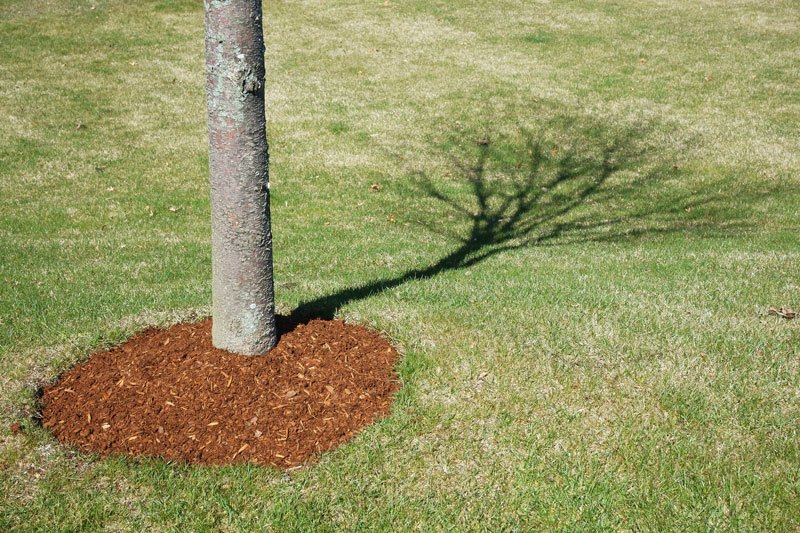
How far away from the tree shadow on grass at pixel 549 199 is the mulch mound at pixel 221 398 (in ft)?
7.85

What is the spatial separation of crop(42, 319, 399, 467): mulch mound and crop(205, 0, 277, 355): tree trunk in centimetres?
30

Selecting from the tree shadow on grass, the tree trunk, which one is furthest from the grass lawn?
the tree trunk

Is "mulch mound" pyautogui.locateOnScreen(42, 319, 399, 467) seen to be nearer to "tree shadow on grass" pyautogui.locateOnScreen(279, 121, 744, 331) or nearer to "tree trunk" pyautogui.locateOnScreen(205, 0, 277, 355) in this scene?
"tree trunk" pyautogui.locateOnScreen(205, 0, 277, 355)

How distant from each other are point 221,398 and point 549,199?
8.18m

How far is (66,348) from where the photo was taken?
525cm

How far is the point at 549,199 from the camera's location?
11.5m

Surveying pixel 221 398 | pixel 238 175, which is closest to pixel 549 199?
pixel 238 175

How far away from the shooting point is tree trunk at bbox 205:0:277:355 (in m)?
4.25

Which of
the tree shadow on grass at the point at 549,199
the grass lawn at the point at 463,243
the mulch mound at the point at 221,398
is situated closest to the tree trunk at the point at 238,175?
the mulch mound at the point at 221,398

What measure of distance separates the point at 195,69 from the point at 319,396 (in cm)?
1569

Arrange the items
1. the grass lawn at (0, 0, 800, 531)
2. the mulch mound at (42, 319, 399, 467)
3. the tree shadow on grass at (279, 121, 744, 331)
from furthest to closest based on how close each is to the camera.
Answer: the tree shadow on grass at (279, 121, 744, 331) → the mulch mound at (42, 319, 399, 467) → the grass lawn at (0, 0, 800, 531)

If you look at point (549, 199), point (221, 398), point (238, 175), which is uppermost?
point (238, 175)

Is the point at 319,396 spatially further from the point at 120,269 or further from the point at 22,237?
the point at 22,237

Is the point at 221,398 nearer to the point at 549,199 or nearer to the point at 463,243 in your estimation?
the point at 463,243
